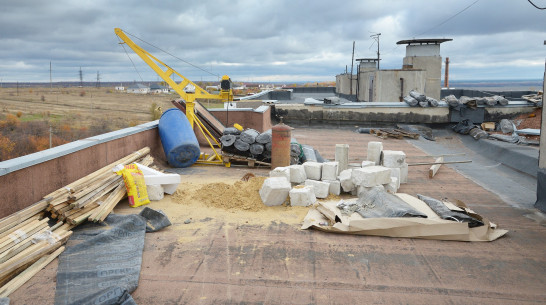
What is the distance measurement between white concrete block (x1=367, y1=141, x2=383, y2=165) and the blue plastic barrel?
4903 mm

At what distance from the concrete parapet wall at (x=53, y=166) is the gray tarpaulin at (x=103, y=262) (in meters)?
0.98

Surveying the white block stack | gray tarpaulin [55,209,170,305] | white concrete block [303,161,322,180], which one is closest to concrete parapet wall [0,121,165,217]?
gray tarpaulin [55,209,170,305]

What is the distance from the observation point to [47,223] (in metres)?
6.33

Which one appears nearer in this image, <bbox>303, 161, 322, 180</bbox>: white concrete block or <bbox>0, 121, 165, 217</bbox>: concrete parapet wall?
<bbox>0, 121, 165, 217</bbox>: concrete parapet wall

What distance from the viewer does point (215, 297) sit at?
4.98 m


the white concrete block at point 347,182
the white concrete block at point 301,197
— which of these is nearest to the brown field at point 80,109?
the white concrete block at point 347,182

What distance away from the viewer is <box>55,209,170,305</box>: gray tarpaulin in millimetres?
4793

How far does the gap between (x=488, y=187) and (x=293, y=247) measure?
22.2 ft

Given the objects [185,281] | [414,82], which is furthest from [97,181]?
[414,82]

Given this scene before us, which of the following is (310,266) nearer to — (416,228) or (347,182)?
(416,228)

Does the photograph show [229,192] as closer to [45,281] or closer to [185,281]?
[185,281]

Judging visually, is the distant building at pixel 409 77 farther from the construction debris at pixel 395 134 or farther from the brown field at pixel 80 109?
the brown field at pixel 80 109

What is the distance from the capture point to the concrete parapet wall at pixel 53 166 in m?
6.18

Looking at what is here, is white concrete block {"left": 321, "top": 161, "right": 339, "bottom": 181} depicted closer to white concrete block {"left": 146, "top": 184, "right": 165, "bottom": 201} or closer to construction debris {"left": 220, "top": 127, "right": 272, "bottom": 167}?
construction debris {"left": 220, "top": 127, "right": 272, "bottom": 167}
